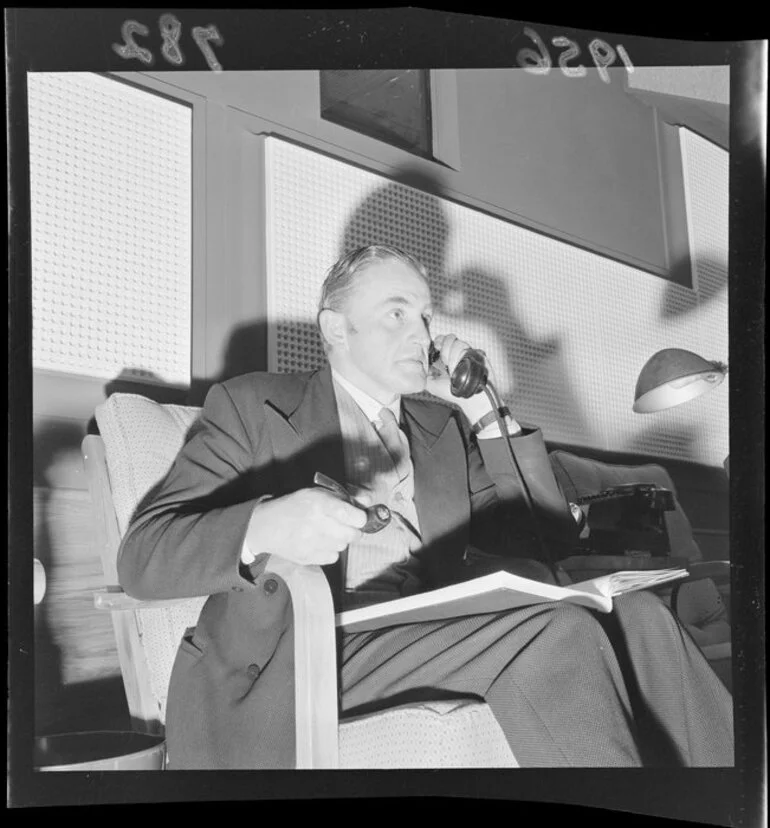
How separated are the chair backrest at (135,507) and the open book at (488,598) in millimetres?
327

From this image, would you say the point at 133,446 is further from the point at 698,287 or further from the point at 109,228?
the point at 698,287

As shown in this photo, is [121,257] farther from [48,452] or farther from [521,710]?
[521,710]

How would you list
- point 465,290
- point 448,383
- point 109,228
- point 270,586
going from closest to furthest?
point 270,586 → point 109,228 → point 448,383 → point 465,290

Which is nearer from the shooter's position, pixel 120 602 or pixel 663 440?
pixel 120 602

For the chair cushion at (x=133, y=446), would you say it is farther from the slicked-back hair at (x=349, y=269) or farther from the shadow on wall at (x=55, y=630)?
the slicked-back hair at (x=349, y=269)

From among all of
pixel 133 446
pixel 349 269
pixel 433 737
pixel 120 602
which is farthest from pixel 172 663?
pixel 349 269

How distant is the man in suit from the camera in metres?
1.49

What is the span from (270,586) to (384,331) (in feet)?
1.90

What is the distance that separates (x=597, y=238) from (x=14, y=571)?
154 cm

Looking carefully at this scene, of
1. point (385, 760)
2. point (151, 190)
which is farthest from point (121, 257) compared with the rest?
point (385, 760)

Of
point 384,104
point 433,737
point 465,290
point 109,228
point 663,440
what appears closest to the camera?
point 433,737

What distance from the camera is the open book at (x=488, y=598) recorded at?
4.70 ft

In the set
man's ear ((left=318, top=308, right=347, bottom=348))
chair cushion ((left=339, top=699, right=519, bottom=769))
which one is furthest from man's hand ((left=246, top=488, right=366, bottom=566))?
man's ear ((left=318, top=308, right=347, bottom=348))

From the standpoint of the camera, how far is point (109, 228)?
6.07 ft
